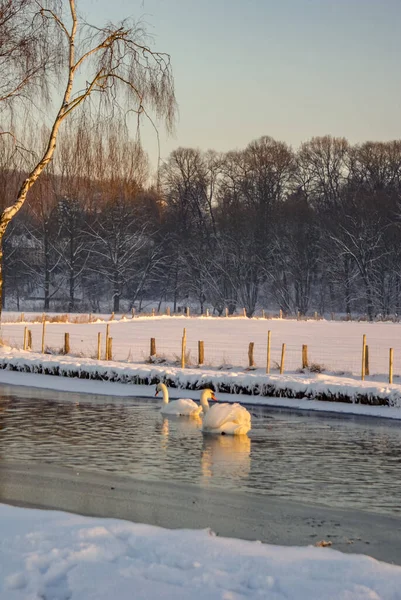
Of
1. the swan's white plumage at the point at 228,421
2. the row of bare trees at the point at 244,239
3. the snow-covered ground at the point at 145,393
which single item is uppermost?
the row of bare trees at the point at 244,239

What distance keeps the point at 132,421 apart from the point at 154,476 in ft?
20.9

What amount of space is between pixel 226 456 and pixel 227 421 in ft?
7.76

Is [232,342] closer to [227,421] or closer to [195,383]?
[195,383]

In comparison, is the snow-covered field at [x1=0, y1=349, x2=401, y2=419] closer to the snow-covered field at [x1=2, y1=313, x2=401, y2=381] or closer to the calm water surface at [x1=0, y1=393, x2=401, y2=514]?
the calm water surface at [x1=0, y1=393, x2=401, y2=514]

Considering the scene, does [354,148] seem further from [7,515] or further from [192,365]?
[7,515]

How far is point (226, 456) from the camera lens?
14.2 m

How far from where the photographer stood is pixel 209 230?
3802 inches

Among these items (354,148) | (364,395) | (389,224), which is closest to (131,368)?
(364,395)

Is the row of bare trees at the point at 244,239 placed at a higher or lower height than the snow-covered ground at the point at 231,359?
higher

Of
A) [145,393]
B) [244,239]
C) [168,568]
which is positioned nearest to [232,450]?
[168,568]

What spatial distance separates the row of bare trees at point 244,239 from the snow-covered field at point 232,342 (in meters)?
19.0

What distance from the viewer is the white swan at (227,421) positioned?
54.5ft

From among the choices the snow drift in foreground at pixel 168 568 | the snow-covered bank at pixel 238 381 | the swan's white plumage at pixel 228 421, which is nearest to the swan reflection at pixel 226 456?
the swan's white plumage at pixel 228 421

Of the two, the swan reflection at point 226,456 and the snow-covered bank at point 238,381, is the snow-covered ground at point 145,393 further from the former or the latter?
the swan reflection at point 226,456
